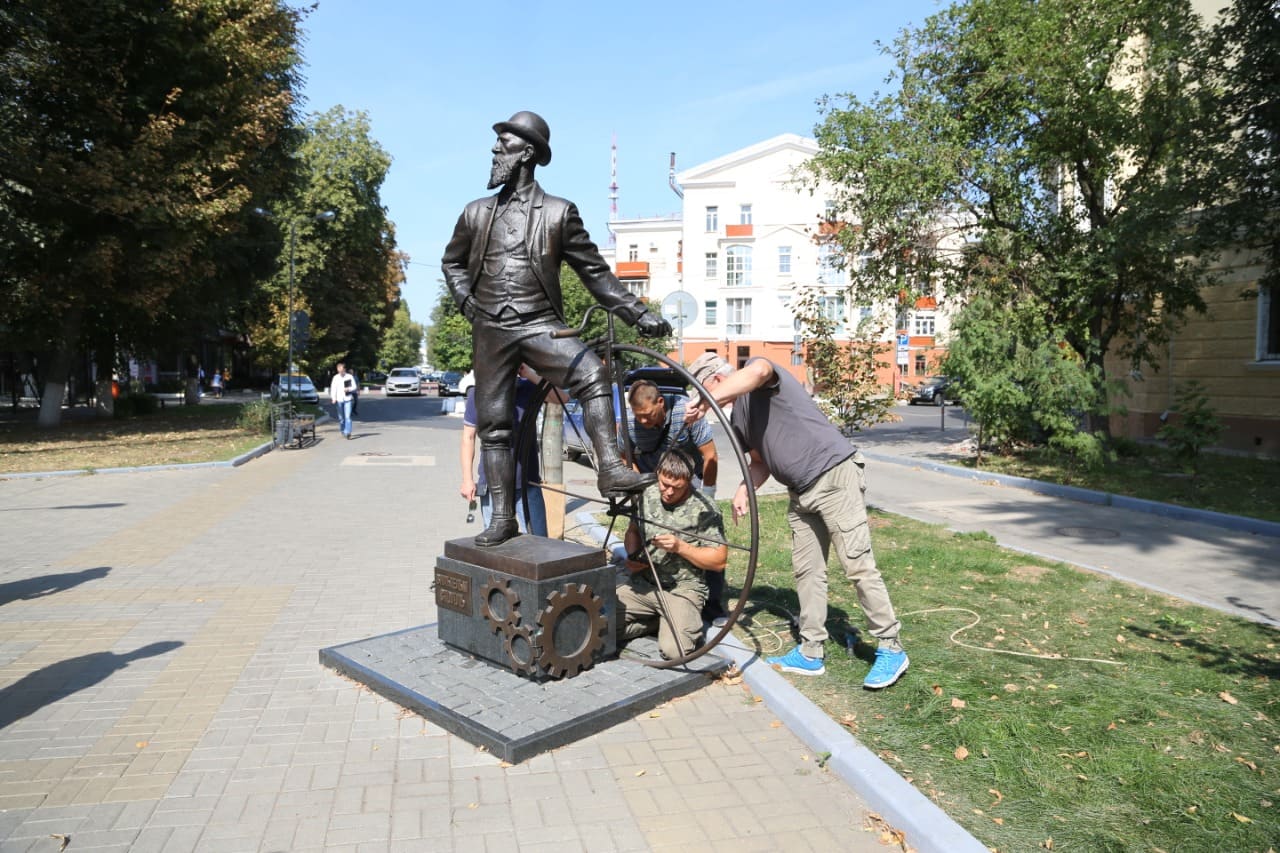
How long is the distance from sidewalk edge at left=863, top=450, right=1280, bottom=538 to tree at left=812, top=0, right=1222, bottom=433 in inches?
63.3

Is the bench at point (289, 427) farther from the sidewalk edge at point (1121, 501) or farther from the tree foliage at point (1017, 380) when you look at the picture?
the tree foliage at point (1017, 380)

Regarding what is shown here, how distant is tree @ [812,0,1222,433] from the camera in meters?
14.5

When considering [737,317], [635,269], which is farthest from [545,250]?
[635,269]

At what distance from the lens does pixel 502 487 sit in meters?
5.27

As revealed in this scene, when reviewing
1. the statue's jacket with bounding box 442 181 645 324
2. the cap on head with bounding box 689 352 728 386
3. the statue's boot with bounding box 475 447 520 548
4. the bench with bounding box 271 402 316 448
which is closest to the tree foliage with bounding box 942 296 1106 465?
the cap on head with bounding box 689 352 728 386

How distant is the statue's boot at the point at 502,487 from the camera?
519 cm

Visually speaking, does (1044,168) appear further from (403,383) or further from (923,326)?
(923,326)

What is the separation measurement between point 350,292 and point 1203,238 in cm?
4233

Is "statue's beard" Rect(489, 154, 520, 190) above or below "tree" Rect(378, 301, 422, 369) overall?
below

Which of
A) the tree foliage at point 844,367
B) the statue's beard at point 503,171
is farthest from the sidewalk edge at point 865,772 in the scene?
the tree foliage at point 844,367

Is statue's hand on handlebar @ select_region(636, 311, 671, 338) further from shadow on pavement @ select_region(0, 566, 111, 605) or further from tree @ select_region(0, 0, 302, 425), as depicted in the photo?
tree @ select_region(0, 0, 302, 425)

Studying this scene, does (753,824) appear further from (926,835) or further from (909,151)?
(909,151)

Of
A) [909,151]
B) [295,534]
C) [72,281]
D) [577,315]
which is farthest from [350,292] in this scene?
[295,534]

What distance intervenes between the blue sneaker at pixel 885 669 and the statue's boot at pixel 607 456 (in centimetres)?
154
